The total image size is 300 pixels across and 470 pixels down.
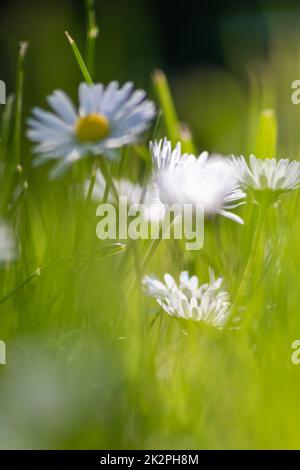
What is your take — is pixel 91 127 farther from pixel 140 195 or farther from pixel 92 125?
pixel 140 195

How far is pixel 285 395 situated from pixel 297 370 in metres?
0.05

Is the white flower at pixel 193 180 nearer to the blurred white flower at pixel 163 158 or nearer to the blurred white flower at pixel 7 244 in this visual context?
the blurred white flower at pixel 163 158

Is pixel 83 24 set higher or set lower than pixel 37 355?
higher

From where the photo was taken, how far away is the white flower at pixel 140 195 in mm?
708

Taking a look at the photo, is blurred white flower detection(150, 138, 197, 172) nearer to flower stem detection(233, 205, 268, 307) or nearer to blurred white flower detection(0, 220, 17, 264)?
flower stem detection(233, 205, 268, 307)

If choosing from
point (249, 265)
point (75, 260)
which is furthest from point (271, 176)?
point (75, 260)

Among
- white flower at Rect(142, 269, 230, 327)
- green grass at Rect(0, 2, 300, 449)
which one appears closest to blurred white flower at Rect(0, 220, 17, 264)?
green grass at Rect(0, 2, 300, 449)

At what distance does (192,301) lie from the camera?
612 millimetres

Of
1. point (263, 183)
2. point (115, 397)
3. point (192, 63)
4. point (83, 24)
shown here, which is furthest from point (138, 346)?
point (83, 24)

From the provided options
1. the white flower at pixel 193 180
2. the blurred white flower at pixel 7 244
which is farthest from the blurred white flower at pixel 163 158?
the blurred white flower at pixel 7 244

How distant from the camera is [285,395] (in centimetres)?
50

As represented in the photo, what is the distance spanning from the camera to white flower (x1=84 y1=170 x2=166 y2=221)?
71 cm

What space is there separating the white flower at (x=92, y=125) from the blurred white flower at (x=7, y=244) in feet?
0.50
